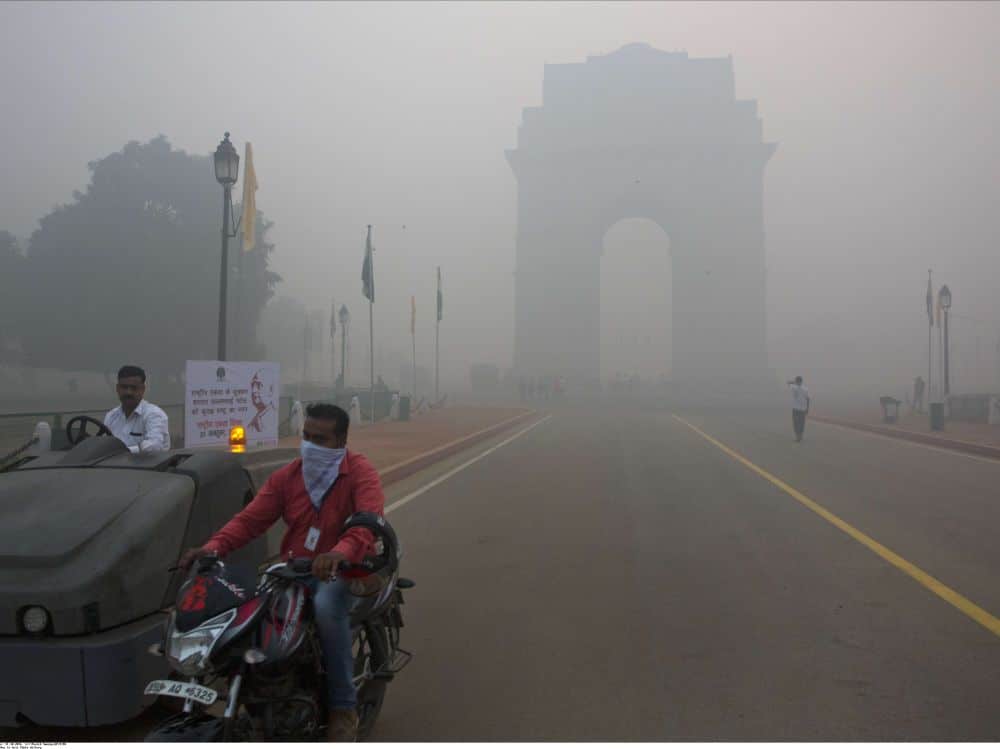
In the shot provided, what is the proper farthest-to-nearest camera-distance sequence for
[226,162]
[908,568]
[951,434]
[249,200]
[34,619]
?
[951,434]
[249,200]
[226,162]
[908,568]
[34,619]

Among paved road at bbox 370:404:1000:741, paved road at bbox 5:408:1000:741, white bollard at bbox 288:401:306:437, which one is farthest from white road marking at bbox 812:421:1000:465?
white bollard at bbox 288:401:306:437

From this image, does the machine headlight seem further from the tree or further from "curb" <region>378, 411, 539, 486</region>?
the tree

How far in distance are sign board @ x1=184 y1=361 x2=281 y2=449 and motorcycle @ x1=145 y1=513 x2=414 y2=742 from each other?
10.1 meters

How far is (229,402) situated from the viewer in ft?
44.9

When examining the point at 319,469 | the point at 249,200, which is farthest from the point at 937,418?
the point at 319,469

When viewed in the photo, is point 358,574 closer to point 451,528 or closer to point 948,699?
point 948,699

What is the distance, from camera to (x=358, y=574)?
340 centimetres

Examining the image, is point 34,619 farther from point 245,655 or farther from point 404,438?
point 404,438

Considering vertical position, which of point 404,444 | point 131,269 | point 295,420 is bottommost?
point 404,444

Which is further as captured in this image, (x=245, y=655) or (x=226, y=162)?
(x=226, y=162)

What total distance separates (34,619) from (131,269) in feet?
136

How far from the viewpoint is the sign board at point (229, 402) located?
1292 cm

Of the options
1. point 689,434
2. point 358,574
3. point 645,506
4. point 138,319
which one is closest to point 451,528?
point 645,506

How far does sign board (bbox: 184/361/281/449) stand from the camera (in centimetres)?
1292
